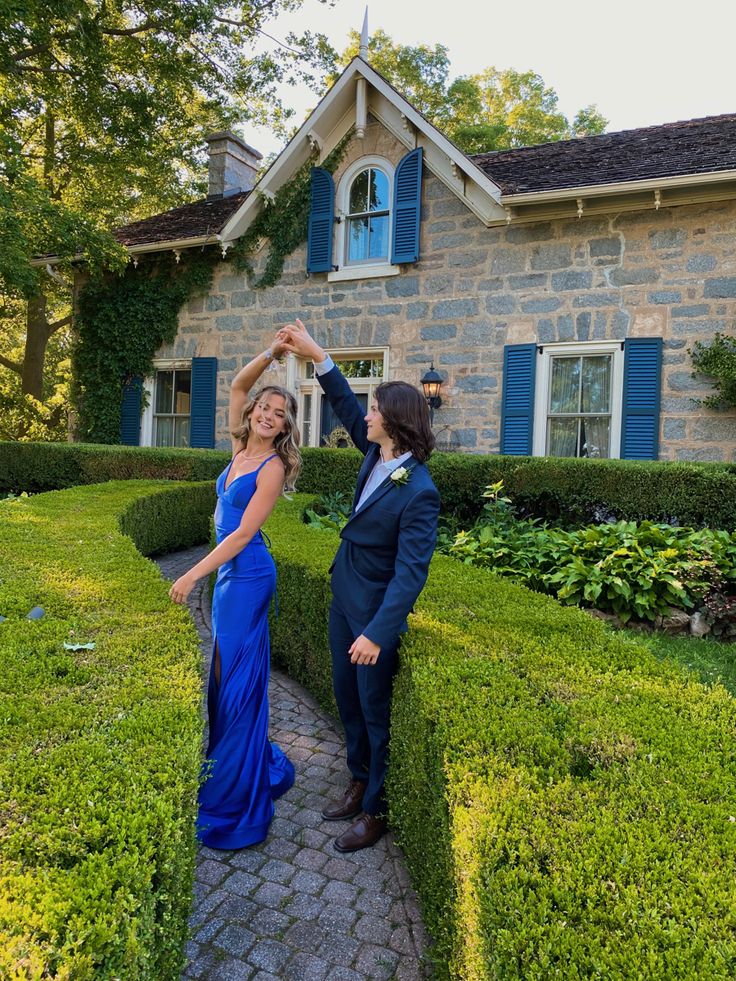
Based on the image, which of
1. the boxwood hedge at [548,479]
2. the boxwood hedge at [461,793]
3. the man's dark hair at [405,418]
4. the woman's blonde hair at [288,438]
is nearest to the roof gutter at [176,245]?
the boxwood hedge at [548,479]

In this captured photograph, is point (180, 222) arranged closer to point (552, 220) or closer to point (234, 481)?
point (552, 220)

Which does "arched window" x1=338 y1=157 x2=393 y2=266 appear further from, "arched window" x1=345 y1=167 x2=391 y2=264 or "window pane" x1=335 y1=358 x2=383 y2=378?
"window pane" x1=335 y1=358 x2=383 y2=378

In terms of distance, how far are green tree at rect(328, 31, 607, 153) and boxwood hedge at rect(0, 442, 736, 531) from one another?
51.2 ft

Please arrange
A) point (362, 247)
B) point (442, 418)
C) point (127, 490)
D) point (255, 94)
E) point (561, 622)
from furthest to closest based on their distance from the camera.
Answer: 1. point (255, 94)
2. point (362, 247)
3. point (442, 418)
4. point (127, 490)
5. point (561, 622)

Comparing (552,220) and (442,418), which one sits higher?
(552,220)

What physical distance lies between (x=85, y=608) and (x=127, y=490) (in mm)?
5024

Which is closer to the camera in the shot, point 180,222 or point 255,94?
point 180,222

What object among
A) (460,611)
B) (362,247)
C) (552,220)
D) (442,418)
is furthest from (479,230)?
(460,611)

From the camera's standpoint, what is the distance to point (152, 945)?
1.58m

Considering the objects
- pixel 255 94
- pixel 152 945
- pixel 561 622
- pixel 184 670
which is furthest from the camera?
pixel 255 94

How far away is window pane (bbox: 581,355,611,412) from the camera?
390 inches

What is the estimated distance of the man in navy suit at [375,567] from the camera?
2734mm

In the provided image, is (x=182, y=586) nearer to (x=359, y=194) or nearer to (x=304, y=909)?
(x=304, y=909)

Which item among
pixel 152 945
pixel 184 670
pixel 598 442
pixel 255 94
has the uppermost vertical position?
pixel 255 94
